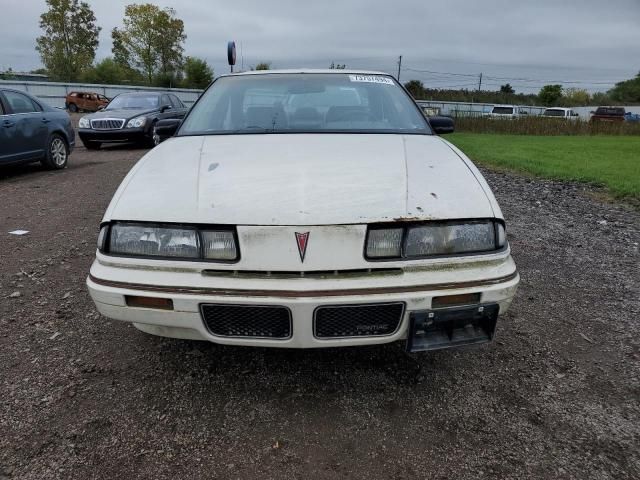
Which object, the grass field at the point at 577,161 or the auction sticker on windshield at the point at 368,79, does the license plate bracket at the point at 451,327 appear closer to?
the auction sticker on windshield at the point at 368,79

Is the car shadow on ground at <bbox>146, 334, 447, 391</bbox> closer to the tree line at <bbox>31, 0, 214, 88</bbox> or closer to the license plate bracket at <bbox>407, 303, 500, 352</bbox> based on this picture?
the license plate bracket at <bbox>407, 303, 500, 352</bbox>

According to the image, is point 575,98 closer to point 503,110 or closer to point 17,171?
point 503,110

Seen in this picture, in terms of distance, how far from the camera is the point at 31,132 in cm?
787

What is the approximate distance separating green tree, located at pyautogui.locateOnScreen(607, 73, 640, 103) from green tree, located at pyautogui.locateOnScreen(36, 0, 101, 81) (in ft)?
197

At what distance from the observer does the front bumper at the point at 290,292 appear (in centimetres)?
188

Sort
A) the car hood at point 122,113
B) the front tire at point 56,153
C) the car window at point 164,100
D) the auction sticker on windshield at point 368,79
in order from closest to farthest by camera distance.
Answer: the auction sticker on windshield at point 368,79, the front tire at point 56,153, the car hood at point 122,113, the car window at point 164,100

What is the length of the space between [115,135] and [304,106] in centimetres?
955

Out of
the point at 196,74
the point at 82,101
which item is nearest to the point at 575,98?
the point at 196,74

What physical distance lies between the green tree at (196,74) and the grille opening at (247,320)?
168 ft

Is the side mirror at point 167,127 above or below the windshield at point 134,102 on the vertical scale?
below

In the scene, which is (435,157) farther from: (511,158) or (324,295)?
(511,158)

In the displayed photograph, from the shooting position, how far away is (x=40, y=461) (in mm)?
1864

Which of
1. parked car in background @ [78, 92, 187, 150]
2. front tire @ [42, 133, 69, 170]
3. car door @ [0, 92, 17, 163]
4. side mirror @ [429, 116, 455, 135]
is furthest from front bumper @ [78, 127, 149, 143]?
side mirror @ [429, 116, 455, 135]

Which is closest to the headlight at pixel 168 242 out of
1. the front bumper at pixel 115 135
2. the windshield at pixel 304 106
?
the windshield at pixel 304 106
